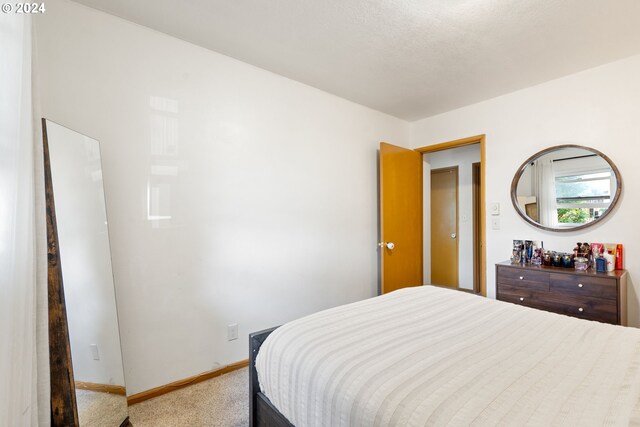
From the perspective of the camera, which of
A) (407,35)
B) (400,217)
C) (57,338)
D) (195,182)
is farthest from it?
(400,217)

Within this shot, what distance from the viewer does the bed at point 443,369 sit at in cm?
79

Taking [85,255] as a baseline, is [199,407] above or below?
below

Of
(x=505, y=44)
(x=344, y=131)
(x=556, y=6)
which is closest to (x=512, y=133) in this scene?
(x=505, y=44)

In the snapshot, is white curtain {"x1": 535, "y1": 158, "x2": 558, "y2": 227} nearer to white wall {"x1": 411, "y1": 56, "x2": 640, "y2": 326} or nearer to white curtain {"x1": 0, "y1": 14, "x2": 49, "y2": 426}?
white wall {"x1": 411, "y1": 56, "x2": 640, "y2": 326}

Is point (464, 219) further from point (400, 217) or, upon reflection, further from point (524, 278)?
point (524, 278)

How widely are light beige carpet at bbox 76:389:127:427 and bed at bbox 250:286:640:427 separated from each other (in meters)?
0.85

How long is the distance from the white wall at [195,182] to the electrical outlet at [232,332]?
0.04m

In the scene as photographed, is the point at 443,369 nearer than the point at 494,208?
Yes

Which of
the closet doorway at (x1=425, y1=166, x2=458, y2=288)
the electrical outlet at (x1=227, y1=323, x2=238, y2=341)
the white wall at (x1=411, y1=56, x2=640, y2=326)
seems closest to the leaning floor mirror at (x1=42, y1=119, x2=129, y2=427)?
the electrical outlet at (x1=227, y1=323, x2=238, y2=341)

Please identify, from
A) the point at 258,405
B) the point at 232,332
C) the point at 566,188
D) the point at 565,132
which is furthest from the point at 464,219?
the point at 258,405

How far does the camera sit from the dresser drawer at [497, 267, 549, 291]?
2381 millimetres

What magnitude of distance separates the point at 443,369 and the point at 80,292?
176 centimetres

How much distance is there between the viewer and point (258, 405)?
1.35 meters

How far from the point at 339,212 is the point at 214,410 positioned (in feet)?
6.59
